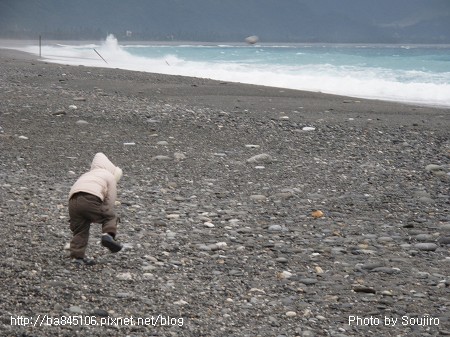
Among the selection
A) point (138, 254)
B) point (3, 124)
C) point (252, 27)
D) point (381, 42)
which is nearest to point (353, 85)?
point (3, 124)

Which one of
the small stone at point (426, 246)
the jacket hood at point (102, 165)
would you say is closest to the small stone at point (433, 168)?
the small stone at point (426, 246)

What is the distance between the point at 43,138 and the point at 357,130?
12.4 feet

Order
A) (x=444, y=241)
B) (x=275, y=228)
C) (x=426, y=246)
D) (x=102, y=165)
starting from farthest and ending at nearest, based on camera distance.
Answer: (x=275, y=228) → (x=444, y=241) → (x=426, y=246) → (x=102, y=165)

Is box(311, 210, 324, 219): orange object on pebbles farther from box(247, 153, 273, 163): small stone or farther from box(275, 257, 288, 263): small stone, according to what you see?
box(247, 153, 273, 163): small stone

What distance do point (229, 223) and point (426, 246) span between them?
135 centimetres

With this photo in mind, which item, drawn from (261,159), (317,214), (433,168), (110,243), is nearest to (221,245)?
(110,243)

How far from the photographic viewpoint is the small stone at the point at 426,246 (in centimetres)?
571

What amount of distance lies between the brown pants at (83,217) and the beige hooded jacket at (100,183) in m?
0.03

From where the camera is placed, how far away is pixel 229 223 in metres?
6.07

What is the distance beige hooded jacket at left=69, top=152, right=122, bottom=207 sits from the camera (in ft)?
15.9

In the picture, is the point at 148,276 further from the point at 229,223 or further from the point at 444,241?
the point at 444,241

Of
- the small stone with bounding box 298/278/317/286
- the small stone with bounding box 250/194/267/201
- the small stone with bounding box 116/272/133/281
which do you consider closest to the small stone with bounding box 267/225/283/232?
the small stone with bounding box 250/194/267/201

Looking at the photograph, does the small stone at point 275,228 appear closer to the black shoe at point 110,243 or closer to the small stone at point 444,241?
the small stone at point 444,241

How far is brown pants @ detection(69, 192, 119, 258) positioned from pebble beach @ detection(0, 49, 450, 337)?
124 mm
